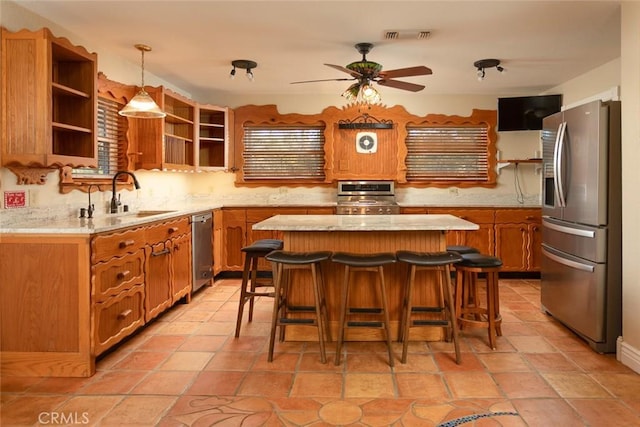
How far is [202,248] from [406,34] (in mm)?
2961

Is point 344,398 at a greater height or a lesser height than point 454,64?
lesser

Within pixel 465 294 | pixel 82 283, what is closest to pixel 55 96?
pixel 82 283

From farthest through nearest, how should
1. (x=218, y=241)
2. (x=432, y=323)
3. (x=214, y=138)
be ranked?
(x=214, y=138) → (x=218, y=241) → (x=432, y=323)

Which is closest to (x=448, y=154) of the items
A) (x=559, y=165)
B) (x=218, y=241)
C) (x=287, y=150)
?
(x=287, y=150)

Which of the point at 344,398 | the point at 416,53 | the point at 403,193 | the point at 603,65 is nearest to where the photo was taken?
the point at 344,398

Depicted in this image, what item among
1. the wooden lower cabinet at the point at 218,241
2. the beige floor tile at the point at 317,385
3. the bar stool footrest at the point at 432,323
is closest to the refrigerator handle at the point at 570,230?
the bar stool footrest at the point at 432,323

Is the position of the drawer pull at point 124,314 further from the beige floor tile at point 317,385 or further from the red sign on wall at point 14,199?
the beige floor tile at point 317,385

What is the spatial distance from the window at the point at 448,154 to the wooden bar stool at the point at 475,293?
279 cm

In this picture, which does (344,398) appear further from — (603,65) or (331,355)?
(603,65)

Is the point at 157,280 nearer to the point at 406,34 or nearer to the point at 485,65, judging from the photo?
the point at 406,34

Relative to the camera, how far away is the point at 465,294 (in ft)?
11.7

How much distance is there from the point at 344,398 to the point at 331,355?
0.63 m
